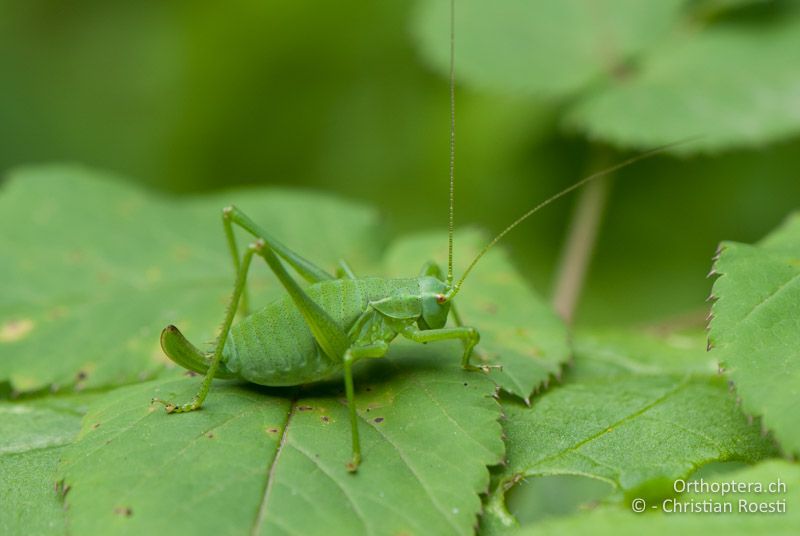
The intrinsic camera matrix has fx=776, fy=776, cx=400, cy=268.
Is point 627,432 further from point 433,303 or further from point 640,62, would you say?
point 640,62

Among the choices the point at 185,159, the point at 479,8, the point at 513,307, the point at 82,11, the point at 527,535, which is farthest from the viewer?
the point at 82,11

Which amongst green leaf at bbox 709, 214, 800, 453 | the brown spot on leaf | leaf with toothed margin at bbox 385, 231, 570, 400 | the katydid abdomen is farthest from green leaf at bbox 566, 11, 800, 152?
the brown spot on leaf

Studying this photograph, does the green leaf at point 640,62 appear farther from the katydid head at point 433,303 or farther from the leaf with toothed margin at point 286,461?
the leaf with toothed margin at point 286,461

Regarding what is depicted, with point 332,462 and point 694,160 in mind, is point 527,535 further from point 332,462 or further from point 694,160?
point 694,160

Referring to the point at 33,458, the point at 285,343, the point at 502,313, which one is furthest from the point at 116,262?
the point at 502,313

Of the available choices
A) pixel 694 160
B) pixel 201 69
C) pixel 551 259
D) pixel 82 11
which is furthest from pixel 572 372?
pixel 82 11

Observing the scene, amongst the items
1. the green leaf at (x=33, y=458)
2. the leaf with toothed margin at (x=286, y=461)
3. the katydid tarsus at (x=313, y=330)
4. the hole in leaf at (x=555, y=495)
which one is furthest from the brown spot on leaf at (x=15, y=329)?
the hole in leaf at (x=555, y=495)
